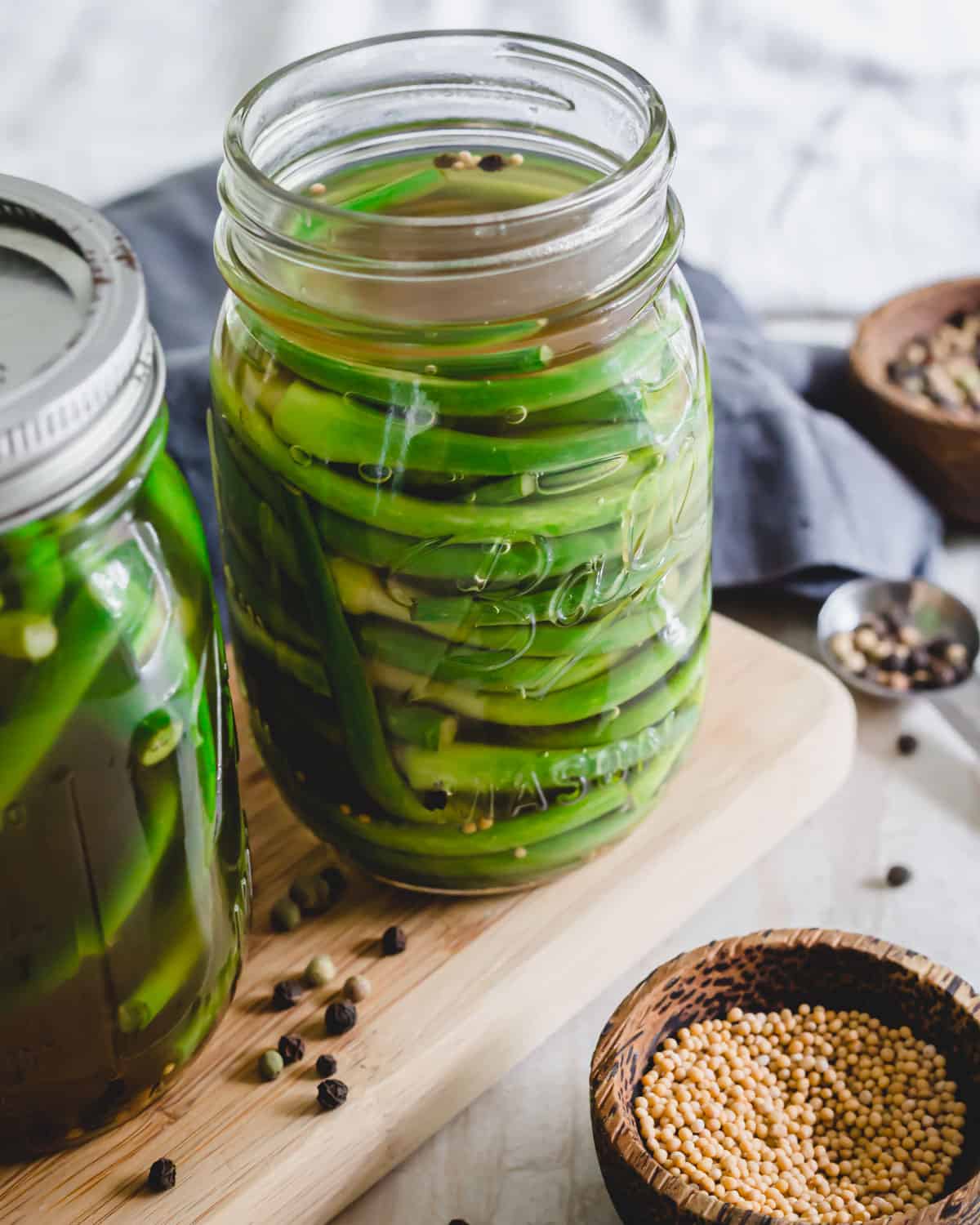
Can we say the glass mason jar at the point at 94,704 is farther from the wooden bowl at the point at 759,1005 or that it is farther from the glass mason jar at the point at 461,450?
the wooden bowl at the point at 759,1005

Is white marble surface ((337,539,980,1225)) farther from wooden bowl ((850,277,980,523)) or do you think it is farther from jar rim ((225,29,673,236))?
jar rim ((225,29,673,236))

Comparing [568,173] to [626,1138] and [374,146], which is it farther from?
[626,1138]

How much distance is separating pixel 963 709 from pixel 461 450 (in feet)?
2.18

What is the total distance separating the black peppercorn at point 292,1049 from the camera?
93 centimetres

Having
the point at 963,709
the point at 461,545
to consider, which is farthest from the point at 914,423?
the point at 461,545

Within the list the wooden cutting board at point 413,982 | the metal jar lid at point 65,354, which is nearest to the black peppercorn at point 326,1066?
the wooden cutting board at point 413,982

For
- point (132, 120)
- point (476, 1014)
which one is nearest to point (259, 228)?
point (476, 1014)

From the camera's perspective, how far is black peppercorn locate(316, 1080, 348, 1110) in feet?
2.98

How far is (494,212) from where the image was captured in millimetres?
853

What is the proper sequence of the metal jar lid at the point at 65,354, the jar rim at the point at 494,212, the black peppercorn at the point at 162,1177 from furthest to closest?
1. the black peppercorn at the point at 162,1177
2. the jar rim at the point at 494,212
3. the metal jar lid at the point at 65,354

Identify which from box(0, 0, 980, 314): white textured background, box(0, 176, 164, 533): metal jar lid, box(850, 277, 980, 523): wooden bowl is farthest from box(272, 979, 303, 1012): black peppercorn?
box(0, 0, 980, 314): white textured background

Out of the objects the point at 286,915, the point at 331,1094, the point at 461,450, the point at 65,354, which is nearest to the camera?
the point at 65,354

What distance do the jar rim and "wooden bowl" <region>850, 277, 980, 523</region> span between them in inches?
26.5

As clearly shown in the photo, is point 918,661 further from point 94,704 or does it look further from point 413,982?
point 94,704
